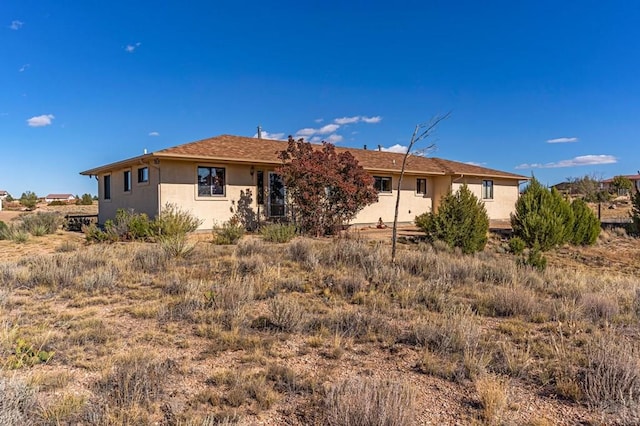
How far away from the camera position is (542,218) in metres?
17.0

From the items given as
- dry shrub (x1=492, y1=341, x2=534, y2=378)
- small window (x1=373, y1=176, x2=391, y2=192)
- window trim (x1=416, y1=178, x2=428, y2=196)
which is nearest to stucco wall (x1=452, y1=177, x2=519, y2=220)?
window trim (x1=416, y1=178, x2=428, y2=196)

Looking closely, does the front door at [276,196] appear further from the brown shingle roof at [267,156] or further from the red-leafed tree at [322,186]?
the red-leafed tree at [322,186]

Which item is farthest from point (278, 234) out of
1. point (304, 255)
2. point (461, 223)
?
point (461, 223)

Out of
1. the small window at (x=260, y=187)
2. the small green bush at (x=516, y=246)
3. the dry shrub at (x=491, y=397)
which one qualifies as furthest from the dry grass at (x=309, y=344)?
the small window at (x=260, y=187)

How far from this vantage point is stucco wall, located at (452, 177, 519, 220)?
27.1 m

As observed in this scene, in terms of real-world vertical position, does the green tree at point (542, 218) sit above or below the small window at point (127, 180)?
below

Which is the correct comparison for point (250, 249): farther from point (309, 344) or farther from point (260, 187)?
point (260, 187)

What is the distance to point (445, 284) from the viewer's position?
7.88m

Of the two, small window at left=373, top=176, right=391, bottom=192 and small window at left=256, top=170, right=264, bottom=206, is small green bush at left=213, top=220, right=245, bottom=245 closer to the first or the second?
small window at left=256, top=170, right=264, bottom=206

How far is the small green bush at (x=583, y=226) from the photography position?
1844 cm

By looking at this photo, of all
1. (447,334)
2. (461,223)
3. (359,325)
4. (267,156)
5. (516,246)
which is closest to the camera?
(447,334)

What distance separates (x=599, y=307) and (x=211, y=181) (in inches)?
574

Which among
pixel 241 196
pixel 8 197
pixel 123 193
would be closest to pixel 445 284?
pixel 241 196

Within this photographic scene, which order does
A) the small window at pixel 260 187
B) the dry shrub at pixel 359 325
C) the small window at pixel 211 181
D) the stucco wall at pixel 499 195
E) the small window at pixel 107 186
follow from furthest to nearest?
the stucco wall at pixel 499 195 < the small window at pixel 107 186 < the small window at pixel 260 187 < the small window at pixel 211 181 < the dry shrub at pixel 359 325
